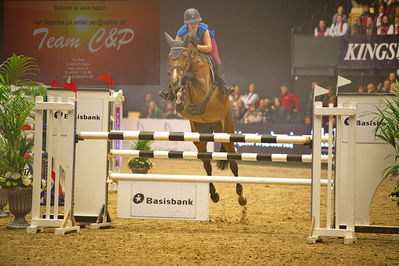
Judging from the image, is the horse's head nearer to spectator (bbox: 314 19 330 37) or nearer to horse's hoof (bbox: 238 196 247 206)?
horse's hoof (bbox: 238 196 247 206)

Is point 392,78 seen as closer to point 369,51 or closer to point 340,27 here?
point 369,51

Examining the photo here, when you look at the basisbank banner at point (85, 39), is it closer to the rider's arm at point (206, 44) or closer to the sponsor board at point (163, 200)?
the rider's arm at point (206, 44)

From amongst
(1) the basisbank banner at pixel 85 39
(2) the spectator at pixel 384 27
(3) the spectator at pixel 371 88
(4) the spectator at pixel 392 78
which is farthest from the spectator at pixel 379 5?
(1) the basisbank banner at pixel 85 39

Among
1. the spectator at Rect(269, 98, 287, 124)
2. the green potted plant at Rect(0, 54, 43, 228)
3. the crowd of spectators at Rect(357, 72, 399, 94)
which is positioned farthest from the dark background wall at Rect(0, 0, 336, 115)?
the green potted plant at Rect(0, 54, 43, 228)

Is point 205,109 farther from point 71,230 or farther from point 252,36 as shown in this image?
point 252,36

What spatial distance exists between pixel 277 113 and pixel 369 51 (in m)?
2.36

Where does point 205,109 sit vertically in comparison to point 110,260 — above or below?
above

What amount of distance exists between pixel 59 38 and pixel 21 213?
981 centimetres

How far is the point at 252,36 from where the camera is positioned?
47.9 feet

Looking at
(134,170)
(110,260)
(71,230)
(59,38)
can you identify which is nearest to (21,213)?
(71,230)

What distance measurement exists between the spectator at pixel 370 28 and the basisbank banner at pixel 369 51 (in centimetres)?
9

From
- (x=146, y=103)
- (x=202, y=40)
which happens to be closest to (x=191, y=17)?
(x=202, y=40)

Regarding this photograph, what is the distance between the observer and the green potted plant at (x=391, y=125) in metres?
5.30

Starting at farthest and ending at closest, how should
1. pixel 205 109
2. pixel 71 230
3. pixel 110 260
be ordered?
1. pixel 205 109
2. pixel 71 230
3. pixel 110 260
